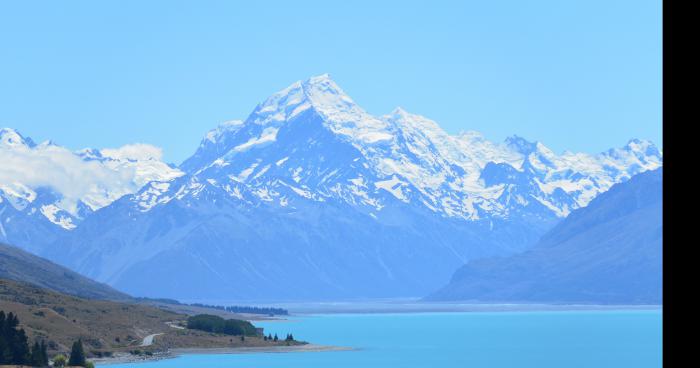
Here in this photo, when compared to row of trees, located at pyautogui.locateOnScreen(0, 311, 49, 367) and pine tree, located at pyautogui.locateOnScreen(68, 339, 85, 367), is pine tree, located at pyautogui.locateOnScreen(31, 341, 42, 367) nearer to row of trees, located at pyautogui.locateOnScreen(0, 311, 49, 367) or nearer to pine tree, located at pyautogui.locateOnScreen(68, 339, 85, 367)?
row of trees, located at pyautogui.locateOnScreen(0, 311, 49, 367)

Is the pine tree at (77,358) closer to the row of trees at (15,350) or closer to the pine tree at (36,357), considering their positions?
the row of trees at (15,350)

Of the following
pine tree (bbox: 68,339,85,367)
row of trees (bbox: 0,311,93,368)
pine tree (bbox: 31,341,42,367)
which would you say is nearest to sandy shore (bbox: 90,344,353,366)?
pine tree (bbox: 68,339,85,367)

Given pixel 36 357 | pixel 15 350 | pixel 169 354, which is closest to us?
pixel 15 350

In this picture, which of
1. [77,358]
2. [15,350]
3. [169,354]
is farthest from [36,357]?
[169,354]

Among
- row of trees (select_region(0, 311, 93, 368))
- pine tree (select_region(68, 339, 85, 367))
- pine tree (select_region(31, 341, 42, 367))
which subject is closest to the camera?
row of trees (select_region(0, 311, 93, 368))

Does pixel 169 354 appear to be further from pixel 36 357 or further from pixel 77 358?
pixel 36 357

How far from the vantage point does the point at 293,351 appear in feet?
652

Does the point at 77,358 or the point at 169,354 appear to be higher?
the point at 169,354

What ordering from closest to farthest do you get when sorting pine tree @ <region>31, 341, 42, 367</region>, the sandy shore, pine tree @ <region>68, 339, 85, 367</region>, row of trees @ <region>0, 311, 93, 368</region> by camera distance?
row of trees @ <region>0, 311, 93, 368</region> < pine tree @ <region>31, 341, 42, 367</region> < pine tree @ <region>68, 339, 85, 367</region> < the sandy shore

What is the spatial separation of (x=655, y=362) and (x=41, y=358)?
269 feet

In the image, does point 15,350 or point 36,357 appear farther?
point 36,357

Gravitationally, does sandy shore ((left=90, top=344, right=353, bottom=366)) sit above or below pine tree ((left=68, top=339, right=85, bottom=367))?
above

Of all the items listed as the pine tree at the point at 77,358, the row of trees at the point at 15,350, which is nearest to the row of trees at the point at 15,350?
the row of trees at the point at 15,350
